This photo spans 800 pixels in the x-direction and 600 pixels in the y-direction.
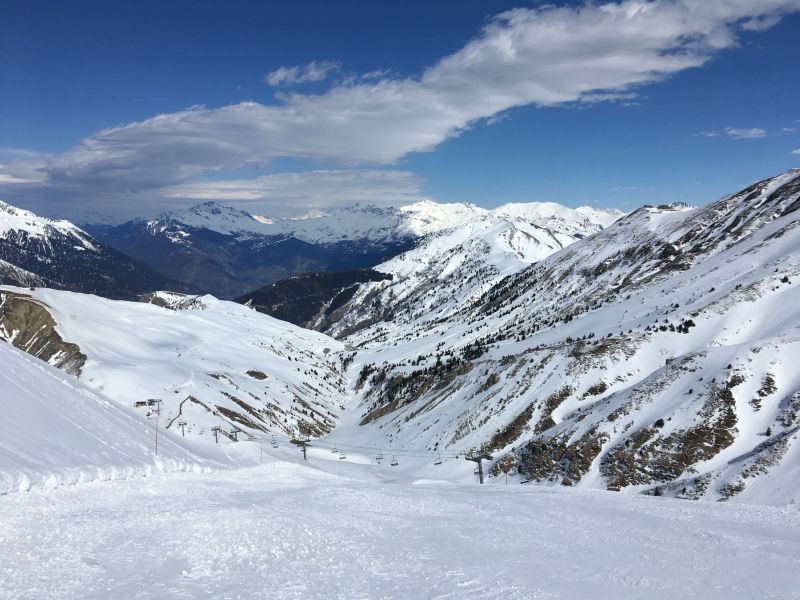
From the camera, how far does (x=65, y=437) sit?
1055 inches

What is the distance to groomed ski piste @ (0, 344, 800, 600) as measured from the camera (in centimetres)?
1548

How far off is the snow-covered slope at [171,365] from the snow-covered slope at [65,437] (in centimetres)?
4628

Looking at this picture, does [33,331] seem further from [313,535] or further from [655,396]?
[313,535]

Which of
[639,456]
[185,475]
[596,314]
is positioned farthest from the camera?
[596,314]

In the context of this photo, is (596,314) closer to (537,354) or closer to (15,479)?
(537,354)

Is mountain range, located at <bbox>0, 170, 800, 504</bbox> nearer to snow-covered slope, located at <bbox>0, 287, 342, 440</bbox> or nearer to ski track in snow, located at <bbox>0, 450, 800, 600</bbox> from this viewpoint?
snow-covered slope, located at <bbox>0, 287, 342, 440</bbox>

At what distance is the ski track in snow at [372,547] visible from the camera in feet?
49.9

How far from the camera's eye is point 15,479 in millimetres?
20125

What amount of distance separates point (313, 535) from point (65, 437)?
13944 mm

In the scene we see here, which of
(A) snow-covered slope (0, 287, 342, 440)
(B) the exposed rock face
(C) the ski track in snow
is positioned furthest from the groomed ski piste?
(B) the exposed rock face

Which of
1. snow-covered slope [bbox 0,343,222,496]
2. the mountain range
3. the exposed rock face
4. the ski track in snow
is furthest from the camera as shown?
the exposed rock face

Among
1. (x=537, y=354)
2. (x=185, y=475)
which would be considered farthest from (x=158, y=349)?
(x=185, y=475)

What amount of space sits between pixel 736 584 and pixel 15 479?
76.4 feet

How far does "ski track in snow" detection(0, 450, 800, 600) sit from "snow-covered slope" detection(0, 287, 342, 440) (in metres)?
61.7
